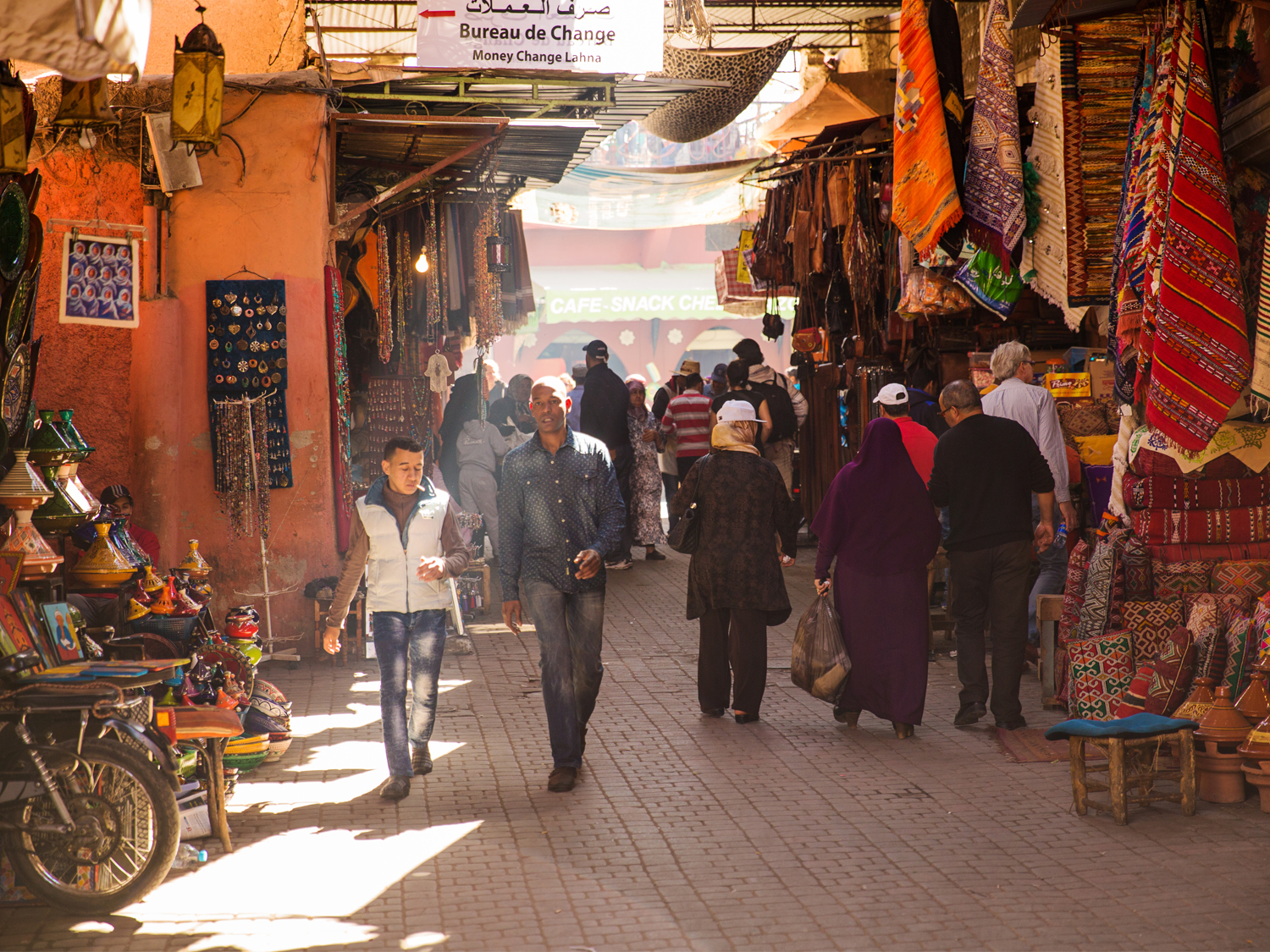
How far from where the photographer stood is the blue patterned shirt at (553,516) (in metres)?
5.79

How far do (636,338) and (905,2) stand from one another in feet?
67.4

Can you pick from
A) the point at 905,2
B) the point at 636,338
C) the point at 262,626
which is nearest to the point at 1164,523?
the point at 905,2

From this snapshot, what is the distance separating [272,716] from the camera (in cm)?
619

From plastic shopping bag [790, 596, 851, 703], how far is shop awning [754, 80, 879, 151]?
249 inches

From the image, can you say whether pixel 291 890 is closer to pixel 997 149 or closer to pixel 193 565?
pixel 193 565

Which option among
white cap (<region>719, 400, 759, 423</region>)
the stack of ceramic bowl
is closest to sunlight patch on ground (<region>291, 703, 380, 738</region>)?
the stack of ceramic bowl

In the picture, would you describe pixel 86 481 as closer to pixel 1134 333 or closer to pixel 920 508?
pixel 920 508

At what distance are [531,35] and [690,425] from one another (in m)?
5.33

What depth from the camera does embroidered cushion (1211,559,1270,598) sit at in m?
5.79

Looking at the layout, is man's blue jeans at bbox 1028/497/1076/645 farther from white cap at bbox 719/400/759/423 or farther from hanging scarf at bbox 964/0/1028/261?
white cap at bbox 719/400/759/423

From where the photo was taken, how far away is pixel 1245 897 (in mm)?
4184

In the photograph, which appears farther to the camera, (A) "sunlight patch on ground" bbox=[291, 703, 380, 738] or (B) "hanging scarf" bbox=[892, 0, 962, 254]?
(B) "hanging scarf" bbox=[892, 0, 962, 254]

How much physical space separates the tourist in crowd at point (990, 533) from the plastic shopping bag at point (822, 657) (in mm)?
621

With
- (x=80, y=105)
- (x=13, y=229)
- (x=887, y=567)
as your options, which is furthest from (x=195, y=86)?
(x=887, y=567)
